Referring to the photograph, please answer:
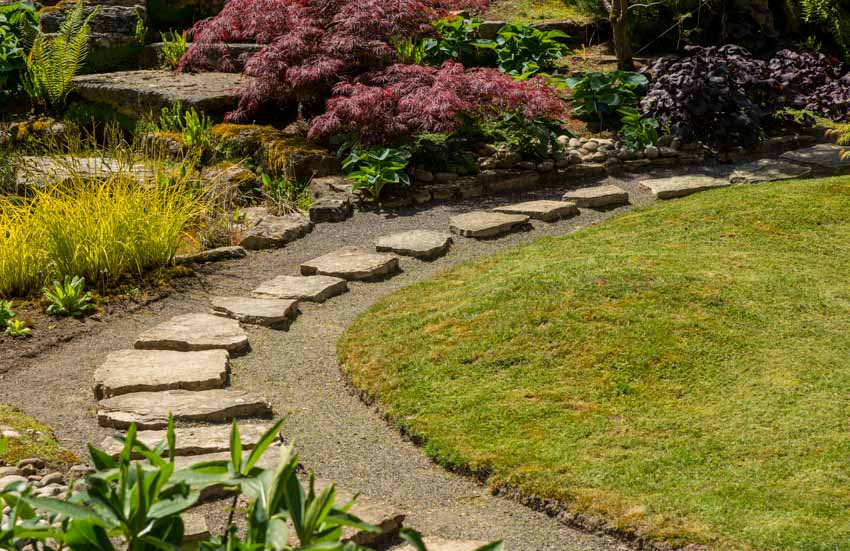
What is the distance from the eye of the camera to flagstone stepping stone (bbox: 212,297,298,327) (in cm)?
619

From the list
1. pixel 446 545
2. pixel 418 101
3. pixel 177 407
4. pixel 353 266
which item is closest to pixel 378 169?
pixel 418 101

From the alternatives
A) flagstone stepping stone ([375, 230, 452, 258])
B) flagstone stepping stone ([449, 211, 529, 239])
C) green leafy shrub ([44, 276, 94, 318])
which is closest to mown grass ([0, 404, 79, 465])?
green leafy shrub ([44, 276, 94, 318])

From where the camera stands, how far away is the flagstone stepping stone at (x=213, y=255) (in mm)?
7324

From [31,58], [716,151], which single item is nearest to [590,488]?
[716,151]

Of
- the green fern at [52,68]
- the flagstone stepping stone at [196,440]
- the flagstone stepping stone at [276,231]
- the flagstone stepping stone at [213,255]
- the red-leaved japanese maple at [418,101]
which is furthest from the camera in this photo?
the green fern at [52,68]

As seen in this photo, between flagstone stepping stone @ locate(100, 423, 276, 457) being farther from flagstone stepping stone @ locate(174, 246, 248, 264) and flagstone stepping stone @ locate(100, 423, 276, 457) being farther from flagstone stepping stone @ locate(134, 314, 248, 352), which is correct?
flagstone stepping stone @ locate(174, 246, 248, 264)

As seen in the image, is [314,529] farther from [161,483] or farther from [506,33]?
[506,33]

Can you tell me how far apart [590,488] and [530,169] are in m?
5.65

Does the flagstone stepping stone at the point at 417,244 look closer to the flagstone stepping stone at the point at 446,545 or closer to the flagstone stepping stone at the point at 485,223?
the flagstone stepping stone at the point at 485,223

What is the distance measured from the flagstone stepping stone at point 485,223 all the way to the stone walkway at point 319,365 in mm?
12

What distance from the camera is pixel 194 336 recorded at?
577 centimetres

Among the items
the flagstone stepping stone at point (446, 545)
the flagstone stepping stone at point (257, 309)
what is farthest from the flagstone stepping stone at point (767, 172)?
the flagstone stepping stone at point (446, 545)

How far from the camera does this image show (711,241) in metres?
7.11

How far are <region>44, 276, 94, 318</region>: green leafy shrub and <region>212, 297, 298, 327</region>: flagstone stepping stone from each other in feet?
2.63
